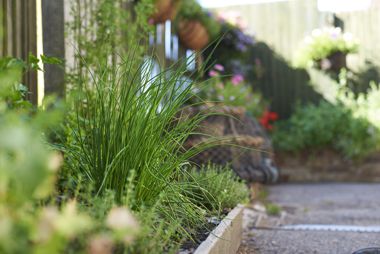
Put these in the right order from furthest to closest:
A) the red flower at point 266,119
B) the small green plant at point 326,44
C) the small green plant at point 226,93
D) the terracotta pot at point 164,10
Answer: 1. the small green plant at point 326,44
2. the red flower at point 266,119
3. the small green plant at point 226,93
4. the terracotta pot at point 164,10

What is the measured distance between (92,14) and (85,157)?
150 cm

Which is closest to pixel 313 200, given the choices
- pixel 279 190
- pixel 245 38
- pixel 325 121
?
pixel 279 190

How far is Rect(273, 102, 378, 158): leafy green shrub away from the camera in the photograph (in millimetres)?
5395

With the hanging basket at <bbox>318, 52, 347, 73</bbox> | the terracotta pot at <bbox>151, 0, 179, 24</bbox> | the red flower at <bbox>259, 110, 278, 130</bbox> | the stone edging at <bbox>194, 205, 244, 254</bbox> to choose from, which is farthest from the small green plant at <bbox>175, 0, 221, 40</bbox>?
the stone edging at <bbox>194, 205, 244, 254</bbox>

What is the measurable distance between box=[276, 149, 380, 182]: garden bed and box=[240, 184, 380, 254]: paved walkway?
1.64 ft

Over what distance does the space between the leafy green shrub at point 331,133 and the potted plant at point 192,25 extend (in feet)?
5.42

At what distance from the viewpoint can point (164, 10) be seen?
3.88m

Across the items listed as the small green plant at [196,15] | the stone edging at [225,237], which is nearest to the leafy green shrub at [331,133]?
the small green plant at [196,15]

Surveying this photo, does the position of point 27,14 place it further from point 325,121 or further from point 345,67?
point 345,67

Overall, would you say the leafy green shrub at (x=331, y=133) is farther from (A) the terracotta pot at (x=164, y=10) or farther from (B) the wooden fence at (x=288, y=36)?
(A) the terracotta pot at (x=164, y=10)

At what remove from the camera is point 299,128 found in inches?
231

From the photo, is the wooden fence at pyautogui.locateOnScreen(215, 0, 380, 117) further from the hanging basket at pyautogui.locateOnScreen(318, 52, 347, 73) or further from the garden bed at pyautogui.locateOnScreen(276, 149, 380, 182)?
the garden bed at pyautogui.locateOnScreen(276, 149, 380, 182)

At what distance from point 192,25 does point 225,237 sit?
138 inches

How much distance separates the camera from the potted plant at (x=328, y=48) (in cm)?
620
